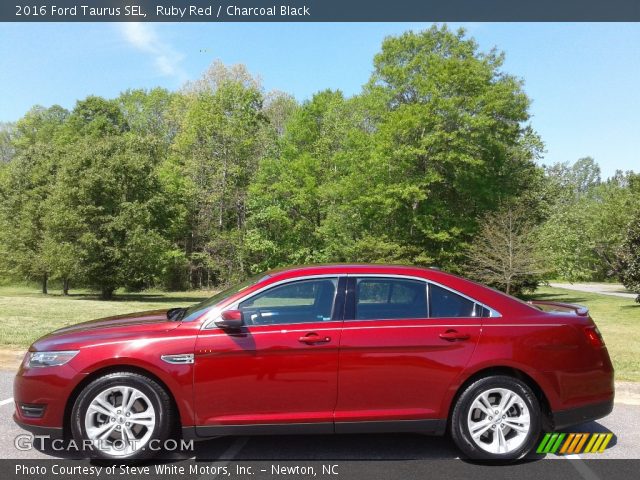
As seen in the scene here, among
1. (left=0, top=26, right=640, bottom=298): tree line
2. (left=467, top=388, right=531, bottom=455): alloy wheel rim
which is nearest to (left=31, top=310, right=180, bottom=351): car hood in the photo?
(left=467, top=388, right=531, bottom=455): alloy wheel rim

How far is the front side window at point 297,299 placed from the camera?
15.7 ft

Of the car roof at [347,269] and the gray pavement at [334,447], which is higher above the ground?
the car roof at [347,269]

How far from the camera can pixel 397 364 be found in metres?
4.57

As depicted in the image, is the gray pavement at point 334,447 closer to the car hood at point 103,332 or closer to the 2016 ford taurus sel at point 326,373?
the 2016 ford taurus sel at point 326,373

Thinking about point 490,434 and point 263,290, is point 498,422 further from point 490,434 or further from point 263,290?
point 263,290

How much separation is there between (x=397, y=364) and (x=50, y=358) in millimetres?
2845

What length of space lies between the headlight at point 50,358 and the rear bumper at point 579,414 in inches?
159

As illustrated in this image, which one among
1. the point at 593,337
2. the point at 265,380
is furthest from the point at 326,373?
the point at 593,337

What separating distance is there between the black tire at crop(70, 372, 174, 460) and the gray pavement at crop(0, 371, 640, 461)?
294mm

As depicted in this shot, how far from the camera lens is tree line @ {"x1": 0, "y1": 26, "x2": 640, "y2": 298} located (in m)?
32.7

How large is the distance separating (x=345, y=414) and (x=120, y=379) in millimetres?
1834

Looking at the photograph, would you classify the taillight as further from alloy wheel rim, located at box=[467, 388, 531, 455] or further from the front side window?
the front side window

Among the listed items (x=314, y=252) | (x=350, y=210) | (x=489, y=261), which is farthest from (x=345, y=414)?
(x=314, y=252)

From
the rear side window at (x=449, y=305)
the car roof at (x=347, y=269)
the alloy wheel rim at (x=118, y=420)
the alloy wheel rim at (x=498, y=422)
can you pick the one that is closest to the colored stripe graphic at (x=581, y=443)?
the alloy wheel rim at (x=498, y=422)
